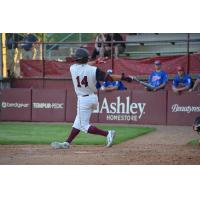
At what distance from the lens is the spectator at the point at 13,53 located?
14337mm

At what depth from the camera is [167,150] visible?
34.0 feet

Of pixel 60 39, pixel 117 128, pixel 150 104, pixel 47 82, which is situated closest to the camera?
pixel 117 128

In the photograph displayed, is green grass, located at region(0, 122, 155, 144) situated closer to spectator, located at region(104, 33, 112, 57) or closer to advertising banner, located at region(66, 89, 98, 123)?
advertising banner, located at region(66, 89, 98, 123)

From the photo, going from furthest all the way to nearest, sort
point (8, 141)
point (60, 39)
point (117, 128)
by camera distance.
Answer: point (60, 39) → point (117, 128) → point (8, 141)

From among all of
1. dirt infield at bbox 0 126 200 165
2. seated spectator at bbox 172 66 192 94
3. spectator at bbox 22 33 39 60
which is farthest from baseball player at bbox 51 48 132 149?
spectator at bbox 22 33 39 60

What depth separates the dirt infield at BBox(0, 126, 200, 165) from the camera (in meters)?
9.12

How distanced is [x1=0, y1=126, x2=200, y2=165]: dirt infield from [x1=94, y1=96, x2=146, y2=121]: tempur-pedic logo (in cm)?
246

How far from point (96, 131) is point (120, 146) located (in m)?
0.76

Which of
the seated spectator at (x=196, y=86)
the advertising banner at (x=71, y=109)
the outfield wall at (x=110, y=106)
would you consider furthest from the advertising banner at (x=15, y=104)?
the seated spectator at (x=196, y=86)

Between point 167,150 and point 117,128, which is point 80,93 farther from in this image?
point 117,128

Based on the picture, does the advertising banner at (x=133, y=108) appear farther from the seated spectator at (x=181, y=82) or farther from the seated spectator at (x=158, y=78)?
the seated spectator at (x=181, y=82)

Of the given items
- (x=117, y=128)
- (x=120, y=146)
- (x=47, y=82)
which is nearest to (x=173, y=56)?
(x=117, y=128)

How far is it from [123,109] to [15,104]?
248 cm

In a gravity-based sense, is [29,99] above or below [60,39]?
below
